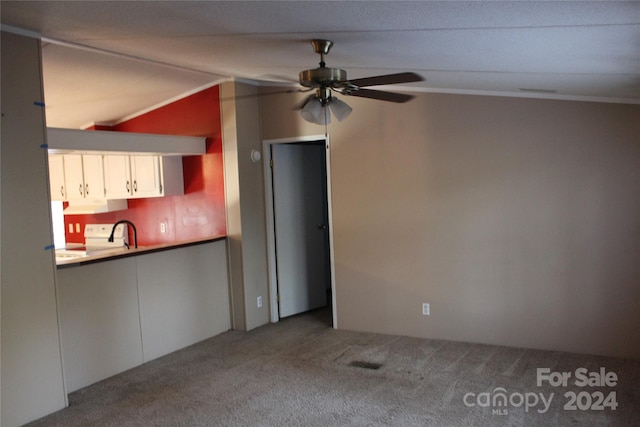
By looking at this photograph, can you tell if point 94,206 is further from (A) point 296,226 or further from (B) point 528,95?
(B) point 528,95

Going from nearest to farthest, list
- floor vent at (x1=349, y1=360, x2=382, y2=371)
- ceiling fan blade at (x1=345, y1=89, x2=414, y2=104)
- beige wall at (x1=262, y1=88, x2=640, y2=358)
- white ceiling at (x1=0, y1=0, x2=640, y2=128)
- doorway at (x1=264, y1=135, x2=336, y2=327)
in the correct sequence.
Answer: white ceiling at (x1=0, y1=0, x2=640, y2=128)
ceiling fan blade at (x1=345, y1=89, x2=414, y2=104)
beige wall at (x1=262, y1=88, x2=640, y2=358)
floor vent at (x1=349, y1=360, x2=382, y2=371)
doorway at (x1=264, y1=135, x2=336, y2=327)

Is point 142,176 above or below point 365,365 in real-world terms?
above

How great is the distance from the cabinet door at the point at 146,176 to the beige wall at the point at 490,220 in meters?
1.53

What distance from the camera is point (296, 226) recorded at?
5762mm

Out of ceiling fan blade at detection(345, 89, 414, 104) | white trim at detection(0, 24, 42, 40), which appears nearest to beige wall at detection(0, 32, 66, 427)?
white trim at detection(0, 24, 42, 40)

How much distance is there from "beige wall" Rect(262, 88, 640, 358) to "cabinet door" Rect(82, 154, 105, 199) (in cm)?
236

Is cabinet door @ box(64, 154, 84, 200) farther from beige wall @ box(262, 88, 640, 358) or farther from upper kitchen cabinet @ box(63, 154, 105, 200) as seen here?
beige wall @ box(262, 88, 640, 358)

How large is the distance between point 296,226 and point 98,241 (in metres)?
2.75

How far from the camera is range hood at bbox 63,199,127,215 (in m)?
6.12

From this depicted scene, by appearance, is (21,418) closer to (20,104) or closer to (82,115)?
(20,104)

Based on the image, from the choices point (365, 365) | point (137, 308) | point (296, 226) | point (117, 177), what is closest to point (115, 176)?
point (117, 177)

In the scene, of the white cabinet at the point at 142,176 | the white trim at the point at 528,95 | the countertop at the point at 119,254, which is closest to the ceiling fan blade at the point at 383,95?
the white trim at the point at 528,95

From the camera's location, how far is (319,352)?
4.47 m

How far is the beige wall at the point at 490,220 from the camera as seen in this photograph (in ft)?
12.9
